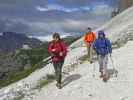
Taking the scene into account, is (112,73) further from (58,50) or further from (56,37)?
(56,37)

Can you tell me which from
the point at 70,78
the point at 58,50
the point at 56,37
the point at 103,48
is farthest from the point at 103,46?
the point at 70,78

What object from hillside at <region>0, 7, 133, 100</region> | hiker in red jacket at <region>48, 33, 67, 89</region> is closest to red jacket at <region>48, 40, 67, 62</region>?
hiker in red jacket at <region>48, 33, 67, 89</region>

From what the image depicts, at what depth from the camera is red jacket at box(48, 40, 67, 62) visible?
28.7m

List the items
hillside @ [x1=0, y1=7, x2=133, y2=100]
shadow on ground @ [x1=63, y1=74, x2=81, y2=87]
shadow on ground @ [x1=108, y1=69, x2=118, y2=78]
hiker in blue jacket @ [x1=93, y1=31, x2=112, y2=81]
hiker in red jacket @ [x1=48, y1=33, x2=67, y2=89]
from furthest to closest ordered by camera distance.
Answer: shadow on ground @ [x1=63, y1=74, x2=81, y2=87] → shadow on ground @ [x1=108, y1=69, x2=118, y2=78] → hiker in blue jacket @ [x1=93, y1=31, x2=112, y2=81] → hiker in red jacket @ [x1=48, y1=33, x2=67, y2=89] → hillside @ [x1=0, y1=7, x2=133, y2=100]

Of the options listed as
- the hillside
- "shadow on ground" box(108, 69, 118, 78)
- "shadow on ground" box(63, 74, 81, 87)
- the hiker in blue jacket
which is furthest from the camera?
"shadow on ground" box(63, 74, 81, 87)

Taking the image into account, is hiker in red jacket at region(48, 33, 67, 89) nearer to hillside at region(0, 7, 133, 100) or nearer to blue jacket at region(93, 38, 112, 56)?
hillside at region(0, 7, 133, 100)

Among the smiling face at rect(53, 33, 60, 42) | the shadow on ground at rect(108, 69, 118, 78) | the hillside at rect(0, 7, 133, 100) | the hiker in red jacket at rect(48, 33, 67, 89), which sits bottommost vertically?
the hillside at rect(0, 7, 133, 100)

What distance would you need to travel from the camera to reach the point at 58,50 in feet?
94.1

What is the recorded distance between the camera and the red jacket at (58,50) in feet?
94.1

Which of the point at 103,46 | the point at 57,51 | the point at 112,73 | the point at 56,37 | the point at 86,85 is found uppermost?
the point at 56,37

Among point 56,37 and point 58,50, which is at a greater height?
point 56,37

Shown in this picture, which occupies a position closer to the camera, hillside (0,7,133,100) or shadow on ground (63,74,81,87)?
hillside (0,7,133,100)

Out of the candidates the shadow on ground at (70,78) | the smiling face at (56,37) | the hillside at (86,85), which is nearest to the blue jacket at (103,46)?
the hillside at (86,85)

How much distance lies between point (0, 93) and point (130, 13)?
124ft
